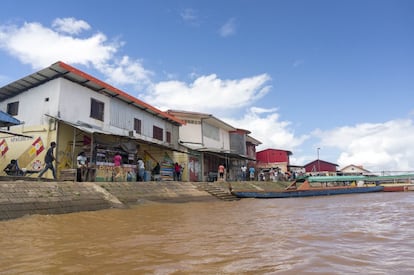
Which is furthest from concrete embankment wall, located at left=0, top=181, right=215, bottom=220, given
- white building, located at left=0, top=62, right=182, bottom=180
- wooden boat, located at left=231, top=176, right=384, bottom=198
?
wooden boat, located at left=231, top=176, right=384, bottom=198

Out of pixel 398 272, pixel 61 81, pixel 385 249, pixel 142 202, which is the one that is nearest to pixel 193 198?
pixel 142 202

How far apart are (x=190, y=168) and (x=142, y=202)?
38.2 ft

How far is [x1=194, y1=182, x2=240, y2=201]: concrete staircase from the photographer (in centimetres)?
1711

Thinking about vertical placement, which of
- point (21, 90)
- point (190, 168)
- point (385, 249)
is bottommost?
point (385, 249)

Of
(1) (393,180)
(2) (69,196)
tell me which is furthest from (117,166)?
(1) (393,180)

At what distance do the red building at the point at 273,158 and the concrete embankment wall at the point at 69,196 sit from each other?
2778 centimetres

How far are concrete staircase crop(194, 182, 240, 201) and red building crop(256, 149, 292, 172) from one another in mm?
22630

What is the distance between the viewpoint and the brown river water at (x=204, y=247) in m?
3.58

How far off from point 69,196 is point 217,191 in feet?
32.0

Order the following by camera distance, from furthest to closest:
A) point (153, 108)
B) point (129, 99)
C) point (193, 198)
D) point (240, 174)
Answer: point (240, 174) < point (153, 108) < point (129, 99) < point (193, 198)

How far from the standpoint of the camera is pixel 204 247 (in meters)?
4.73

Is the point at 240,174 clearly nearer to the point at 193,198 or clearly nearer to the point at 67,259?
the point at 193,198

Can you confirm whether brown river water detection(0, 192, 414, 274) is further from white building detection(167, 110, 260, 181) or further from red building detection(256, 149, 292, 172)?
red building detection(256, 149, 292, 172)

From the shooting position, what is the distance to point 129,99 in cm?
1820
